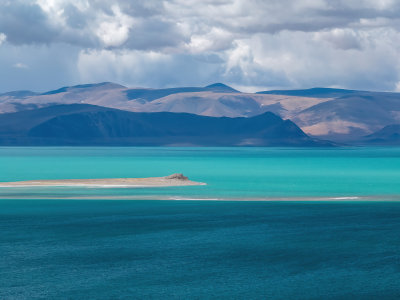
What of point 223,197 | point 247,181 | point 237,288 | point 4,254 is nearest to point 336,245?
point 237,288

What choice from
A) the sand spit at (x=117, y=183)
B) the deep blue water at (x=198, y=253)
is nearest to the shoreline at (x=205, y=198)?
the deep blue water at (x=198, y=253)

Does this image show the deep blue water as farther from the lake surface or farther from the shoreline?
the shoreline

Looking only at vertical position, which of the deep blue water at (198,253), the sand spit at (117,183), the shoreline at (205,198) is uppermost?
the sand spit at (117,183)

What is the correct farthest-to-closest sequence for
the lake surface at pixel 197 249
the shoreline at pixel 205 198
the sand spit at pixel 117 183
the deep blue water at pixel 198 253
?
the sand spit at pixel 117 183
the shoreline at pixel 205 198
the lake surface at pixel 197 249
the deep blue water at pixel 198 253

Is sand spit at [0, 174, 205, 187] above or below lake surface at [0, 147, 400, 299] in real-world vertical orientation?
above

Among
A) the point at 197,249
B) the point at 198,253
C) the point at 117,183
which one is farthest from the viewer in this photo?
the point at 117,183

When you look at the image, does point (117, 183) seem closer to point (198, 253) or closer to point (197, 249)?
point (197, 249)

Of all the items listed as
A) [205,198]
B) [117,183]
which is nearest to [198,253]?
[205,198]

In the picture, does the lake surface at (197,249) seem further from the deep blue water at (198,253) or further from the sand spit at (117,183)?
the sand spit at (117,183)

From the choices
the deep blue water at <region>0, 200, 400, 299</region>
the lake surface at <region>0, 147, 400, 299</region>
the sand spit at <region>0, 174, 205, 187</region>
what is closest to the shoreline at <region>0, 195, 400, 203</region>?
the lake surface at <region>0, 147, 400, 299</region>
